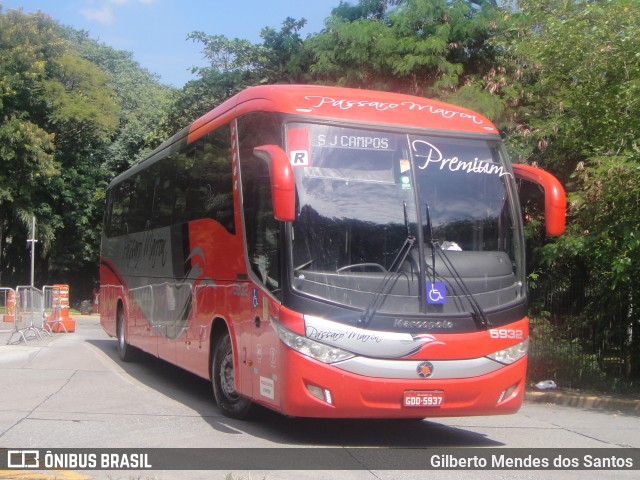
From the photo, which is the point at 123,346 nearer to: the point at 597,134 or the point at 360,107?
the point at 360,107

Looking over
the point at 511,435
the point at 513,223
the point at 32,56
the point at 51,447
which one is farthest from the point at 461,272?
the point at 32,56

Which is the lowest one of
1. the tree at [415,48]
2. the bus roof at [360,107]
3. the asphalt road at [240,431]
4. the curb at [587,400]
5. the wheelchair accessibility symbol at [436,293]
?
the curb at [587,400]

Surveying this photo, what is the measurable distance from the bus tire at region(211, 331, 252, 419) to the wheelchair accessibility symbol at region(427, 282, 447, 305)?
107 inches

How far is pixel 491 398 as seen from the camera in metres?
7.96

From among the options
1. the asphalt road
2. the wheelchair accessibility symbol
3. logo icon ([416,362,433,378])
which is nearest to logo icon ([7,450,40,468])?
the asphalt road

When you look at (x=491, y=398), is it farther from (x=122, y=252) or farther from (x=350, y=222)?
(x=122, y=252)

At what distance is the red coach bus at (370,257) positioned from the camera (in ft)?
24.7

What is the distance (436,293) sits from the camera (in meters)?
7.78

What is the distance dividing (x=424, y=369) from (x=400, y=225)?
4.82 ft

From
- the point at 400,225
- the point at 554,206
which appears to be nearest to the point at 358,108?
the point at 400,225

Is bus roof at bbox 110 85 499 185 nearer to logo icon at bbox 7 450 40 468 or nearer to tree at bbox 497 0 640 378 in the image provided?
tree at bbox 497 0 640 378

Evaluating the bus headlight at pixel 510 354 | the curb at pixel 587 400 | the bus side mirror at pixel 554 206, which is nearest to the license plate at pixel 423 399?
the bus headlight at pixel 510 354

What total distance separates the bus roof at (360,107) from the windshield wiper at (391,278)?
1.10 metres

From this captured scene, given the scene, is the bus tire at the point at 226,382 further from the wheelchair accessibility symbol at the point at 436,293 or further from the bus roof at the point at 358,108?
the bus roof at the point at 358,108
